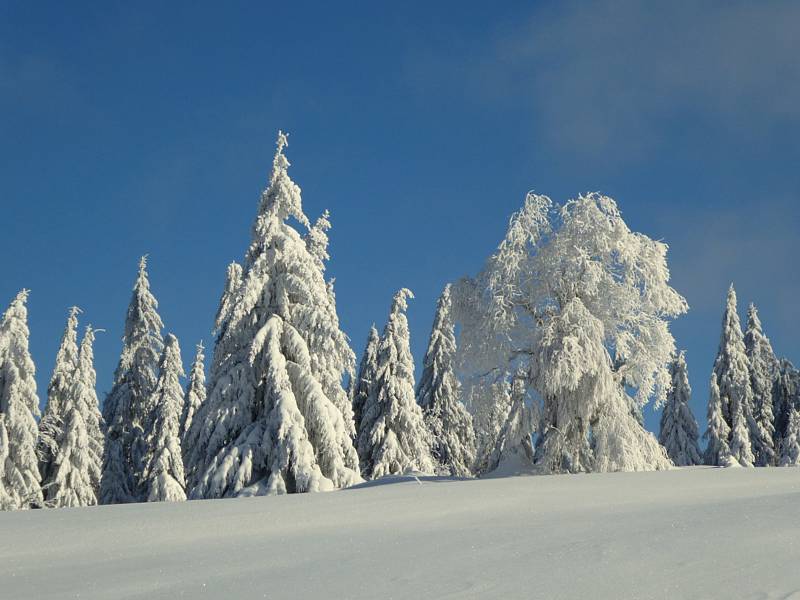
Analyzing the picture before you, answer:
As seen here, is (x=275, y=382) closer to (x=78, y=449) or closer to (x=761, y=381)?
(x=78, y=449)

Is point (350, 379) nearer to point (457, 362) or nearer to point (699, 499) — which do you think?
point (457, 362)

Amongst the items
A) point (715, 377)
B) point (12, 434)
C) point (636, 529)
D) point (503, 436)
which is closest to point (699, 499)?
point (636, 529)

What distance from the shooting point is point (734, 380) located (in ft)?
180

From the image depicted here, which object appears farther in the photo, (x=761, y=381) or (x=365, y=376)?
(x=761, y=381)

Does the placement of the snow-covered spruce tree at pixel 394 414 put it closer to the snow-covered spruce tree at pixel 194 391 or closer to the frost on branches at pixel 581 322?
the snow-covered spruce tree at pixel 194 391

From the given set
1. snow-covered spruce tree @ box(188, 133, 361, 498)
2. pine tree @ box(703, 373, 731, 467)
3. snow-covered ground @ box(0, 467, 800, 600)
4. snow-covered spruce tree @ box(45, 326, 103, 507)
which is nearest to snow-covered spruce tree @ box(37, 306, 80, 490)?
snow-covered spruce tree @ box(45, 326, 103, 507)

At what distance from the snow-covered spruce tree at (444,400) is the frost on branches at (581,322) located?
24.3 meters

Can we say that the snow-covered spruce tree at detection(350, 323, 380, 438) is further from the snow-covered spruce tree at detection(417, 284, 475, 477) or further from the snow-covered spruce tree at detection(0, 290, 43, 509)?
the snow-covered spruce tree at detection(0, 290, 43, 509)

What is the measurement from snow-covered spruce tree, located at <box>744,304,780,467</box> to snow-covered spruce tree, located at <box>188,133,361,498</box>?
39.3 m

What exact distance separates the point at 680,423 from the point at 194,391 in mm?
35328

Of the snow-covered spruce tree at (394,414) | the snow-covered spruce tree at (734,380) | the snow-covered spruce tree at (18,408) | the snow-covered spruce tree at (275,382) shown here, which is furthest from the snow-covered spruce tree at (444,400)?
the snow-covered spruce tree at (275,382)

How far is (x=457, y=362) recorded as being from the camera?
24656mm

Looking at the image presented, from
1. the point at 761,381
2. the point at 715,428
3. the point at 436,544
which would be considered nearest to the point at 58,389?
the point at 436,544

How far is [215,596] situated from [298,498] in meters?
6.47
